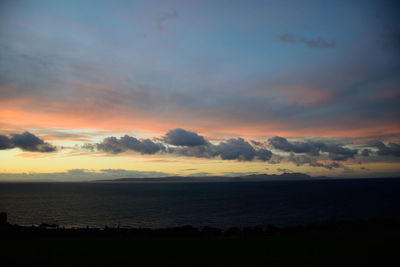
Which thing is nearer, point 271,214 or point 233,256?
point 233,256

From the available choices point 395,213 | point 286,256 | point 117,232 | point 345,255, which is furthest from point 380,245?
point 395,213

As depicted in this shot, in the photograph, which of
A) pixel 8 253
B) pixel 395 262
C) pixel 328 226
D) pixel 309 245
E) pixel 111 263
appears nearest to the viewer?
pixel 395 262

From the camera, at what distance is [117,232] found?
1464 inches

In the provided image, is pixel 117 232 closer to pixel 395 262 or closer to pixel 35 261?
pixel 35 261

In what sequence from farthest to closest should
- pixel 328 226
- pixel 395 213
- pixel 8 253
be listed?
1. pixel 395 213
2. pixel 328 226
3. pixel 8 253

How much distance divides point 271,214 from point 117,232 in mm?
47906

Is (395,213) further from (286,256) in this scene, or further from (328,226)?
(286,256)

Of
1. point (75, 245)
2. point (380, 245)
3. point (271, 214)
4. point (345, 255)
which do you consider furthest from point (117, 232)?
point (271, 214)

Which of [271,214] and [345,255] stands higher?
[345,255]

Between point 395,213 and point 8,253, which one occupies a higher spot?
point 8,253

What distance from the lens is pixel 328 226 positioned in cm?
4109

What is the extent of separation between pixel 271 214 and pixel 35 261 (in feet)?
205

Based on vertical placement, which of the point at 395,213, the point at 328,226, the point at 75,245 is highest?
the point at 75,245

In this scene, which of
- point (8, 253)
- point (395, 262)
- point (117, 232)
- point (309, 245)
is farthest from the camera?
point (117, 232)
